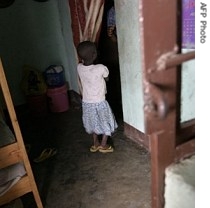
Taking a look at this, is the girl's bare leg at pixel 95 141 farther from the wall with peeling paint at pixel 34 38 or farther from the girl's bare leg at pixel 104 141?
the wall with peeling paint at pixel 34 38

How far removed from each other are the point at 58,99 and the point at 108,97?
1.83ft

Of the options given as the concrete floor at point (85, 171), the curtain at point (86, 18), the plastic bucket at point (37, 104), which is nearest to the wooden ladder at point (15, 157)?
Result: the concrete floor at point (85, 171)

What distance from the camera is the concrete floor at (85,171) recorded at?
75.0 inches

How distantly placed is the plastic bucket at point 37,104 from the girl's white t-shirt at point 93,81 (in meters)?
1.05

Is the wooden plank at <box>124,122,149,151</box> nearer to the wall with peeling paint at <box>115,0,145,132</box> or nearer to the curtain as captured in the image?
the wall with peeling paint at <box>115,0,145,132</box>

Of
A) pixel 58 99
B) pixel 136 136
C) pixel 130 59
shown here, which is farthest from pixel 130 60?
pixel 58 99

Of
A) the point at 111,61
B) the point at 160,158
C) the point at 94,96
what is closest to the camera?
the point at 160,158

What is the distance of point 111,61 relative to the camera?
9.34ft

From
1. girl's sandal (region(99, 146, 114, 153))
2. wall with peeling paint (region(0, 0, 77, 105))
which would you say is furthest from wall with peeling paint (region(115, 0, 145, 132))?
wall with peeling paint (region(0, 0, 77, 105))

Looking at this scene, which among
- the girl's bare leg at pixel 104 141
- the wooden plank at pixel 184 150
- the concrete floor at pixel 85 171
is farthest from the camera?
the girl's bare leg at pixel 104 141

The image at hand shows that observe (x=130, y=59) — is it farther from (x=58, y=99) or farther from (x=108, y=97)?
(x=58, y=99)

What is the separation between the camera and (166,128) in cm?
72

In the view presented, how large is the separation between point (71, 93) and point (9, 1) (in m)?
1.17
